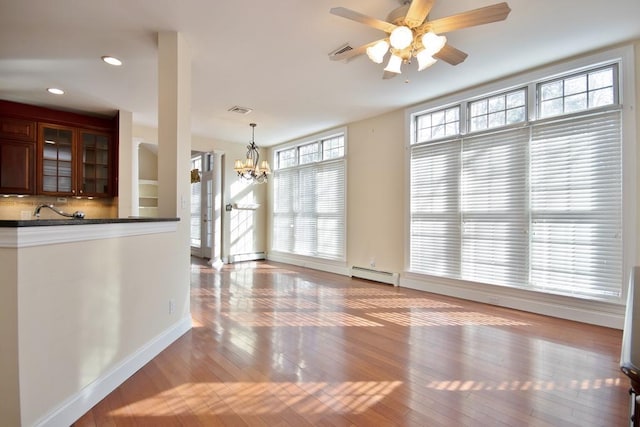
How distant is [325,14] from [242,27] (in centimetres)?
78

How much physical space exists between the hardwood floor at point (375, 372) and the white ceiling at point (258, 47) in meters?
2.75

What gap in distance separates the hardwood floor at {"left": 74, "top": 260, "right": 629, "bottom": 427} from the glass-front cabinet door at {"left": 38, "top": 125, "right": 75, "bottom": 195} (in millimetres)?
3122

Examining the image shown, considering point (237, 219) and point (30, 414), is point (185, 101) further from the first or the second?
point (237, 219)

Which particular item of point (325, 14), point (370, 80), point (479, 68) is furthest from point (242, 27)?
point (479, 68)

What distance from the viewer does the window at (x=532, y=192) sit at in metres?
3.32

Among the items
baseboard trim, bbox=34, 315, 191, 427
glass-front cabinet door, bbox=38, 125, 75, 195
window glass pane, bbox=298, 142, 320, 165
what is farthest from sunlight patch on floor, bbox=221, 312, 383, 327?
window glass pane, bbox=298, 142, 320, 165

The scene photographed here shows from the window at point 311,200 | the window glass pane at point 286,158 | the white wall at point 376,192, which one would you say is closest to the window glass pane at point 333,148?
the window at point 311,200

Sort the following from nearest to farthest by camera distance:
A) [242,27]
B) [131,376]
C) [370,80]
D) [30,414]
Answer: [30,414], [131,376], [242,27], [370,80]

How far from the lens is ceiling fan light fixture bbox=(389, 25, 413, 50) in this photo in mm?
2197

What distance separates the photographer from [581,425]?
177 centimetres

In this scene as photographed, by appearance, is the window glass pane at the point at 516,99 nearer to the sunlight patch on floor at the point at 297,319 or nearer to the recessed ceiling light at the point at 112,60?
the sunlight patch on floor at the point at 297,319

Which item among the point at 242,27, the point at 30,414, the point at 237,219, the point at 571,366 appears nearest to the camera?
the point at 30,414

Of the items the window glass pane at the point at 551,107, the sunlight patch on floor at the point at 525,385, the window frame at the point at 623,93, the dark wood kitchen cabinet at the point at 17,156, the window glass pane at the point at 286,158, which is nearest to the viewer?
the sunlight patch on floor at the point at 525,385

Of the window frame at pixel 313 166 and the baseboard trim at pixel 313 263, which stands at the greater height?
the window frame at pixel 313 166
